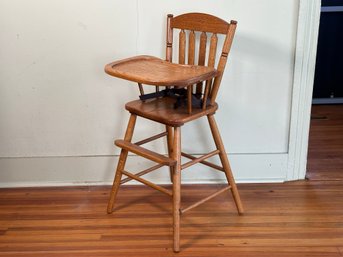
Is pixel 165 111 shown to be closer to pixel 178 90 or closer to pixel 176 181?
pixel 178 90

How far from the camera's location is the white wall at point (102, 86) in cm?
239

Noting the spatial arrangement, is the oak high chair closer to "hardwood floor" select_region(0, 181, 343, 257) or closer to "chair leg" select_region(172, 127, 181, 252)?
"chair leg" select_region(172, 127, 181, 252)

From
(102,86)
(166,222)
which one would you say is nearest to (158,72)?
(102,86)

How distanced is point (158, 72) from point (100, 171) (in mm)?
856

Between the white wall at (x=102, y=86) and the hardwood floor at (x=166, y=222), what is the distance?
0.14m

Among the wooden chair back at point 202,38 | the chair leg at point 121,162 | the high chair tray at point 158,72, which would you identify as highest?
the wooden chair back at point 202,38

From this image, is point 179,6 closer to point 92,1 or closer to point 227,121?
point 92,1

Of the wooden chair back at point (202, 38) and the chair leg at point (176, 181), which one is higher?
the wooden chair back at point (202, 38)

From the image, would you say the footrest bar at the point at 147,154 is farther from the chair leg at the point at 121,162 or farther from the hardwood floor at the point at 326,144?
the hardwood floor at the point at 326,144

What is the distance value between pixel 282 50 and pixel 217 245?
3.48 ft

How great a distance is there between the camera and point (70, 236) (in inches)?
85.1

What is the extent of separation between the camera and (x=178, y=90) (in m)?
2.28

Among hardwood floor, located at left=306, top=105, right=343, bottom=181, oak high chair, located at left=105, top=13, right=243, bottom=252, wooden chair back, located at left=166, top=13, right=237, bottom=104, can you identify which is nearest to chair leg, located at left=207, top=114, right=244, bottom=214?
oak high chair, located at left=105, top=13, right=243, bottom=252

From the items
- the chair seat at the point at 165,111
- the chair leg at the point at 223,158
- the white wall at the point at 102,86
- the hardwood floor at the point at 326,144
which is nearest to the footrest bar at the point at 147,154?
the chair seat at the point at 165,111
